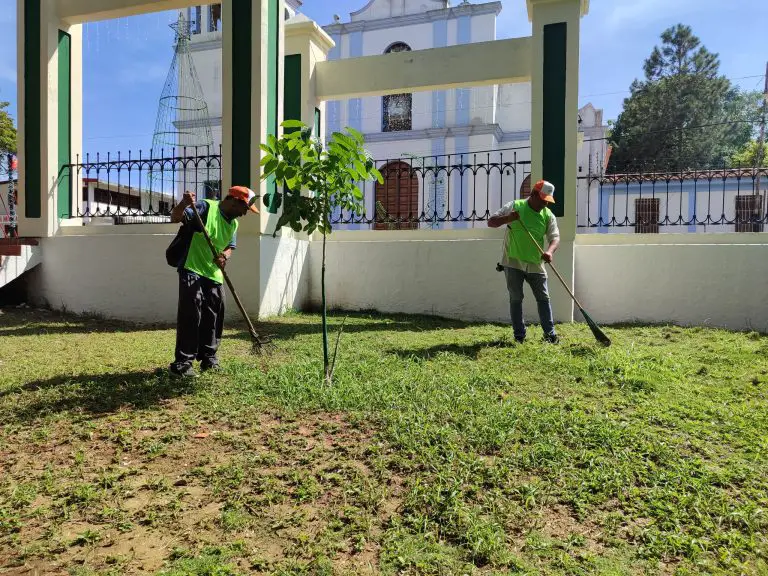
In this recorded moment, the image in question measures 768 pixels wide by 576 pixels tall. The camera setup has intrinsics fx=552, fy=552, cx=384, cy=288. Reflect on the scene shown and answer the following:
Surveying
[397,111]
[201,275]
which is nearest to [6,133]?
[397,111]

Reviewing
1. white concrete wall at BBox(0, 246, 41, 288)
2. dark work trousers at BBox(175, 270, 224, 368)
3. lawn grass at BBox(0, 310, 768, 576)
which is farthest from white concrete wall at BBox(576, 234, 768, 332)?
white concrete wall at BBox(0, 246, 41, 288)

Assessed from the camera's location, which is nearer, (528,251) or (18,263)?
(528,251)

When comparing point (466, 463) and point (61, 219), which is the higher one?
point (61, 219)

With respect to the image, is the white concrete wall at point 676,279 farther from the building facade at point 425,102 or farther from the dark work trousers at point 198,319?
the building facade at point 425,102

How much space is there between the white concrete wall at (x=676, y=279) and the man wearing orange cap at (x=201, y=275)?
531cm

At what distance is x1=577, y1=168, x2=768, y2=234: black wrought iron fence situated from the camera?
789cm

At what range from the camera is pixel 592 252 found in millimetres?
7934

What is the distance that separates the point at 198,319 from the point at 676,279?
21.1ft

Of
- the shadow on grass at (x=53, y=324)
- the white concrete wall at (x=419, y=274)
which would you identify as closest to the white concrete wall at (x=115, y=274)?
the shadow on grass at (x=53, y=324)

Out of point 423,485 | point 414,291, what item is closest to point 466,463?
point 423,485

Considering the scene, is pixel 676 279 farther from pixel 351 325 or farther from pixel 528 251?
pixel 351 325

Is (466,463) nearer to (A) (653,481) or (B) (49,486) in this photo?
(A) (653,481)

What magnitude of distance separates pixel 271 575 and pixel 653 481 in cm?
193

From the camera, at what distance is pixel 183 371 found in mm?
4449
